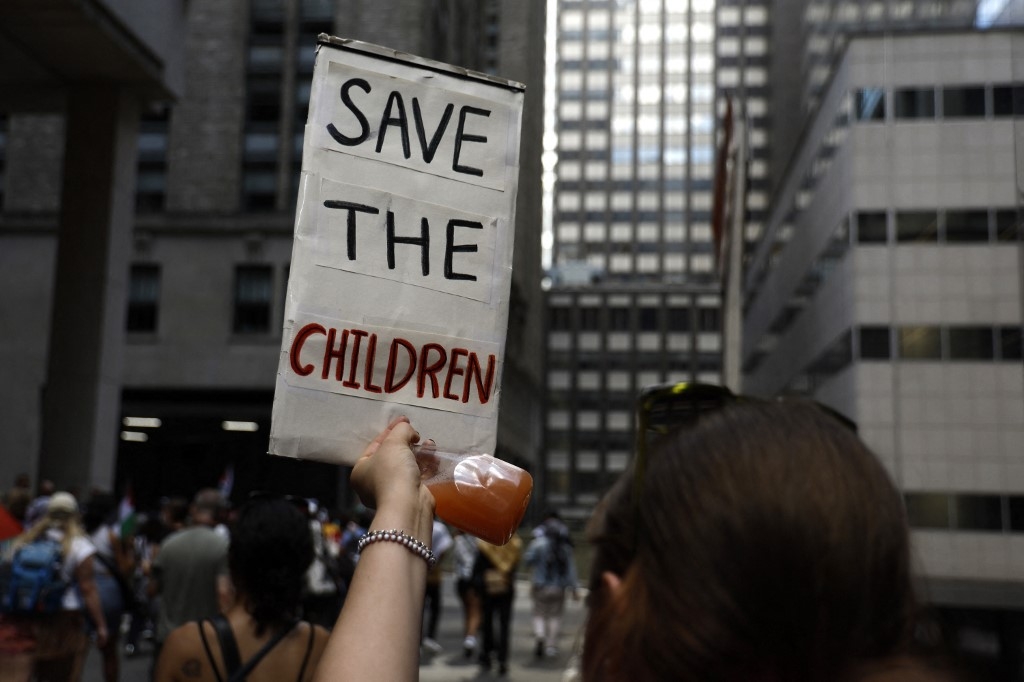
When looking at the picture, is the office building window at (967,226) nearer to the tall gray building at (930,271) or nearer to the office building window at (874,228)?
the tall gray building at (930,271)

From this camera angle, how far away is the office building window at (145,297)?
3684cm

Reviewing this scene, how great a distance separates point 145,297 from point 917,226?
974 inches

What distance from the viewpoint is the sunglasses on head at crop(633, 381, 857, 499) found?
152 centimetres

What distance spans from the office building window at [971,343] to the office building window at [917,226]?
2.99 meters

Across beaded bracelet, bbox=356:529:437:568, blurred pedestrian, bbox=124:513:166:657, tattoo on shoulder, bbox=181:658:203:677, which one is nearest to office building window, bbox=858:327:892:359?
blurred pedestrian, bbox=124:513:166:657

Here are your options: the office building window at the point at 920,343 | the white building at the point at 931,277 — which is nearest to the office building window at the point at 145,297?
the white building at the point at 931,277

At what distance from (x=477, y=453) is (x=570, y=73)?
126m

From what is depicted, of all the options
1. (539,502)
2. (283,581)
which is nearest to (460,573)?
(283,581)

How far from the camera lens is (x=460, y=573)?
1578cm

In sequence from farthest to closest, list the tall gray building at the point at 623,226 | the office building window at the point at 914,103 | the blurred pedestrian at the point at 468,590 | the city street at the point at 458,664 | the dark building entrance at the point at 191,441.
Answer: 1. the tall gray building at the point at 623,226
2. the dark building entrance at the point at 191,441
3. the office building window at the point at 914,103
4. the blurred pedestrian at the point at 468,590
5. the city street at the point at 458,664

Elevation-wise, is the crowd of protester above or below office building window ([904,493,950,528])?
above

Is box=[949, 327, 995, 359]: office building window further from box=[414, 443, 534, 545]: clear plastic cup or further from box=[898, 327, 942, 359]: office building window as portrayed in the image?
box=[414, 443, 534, 545]: clear plastic cup

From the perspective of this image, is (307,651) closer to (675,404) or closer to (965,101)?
(675,404)

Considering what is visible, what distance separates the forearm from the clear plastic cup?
389 millimetres
